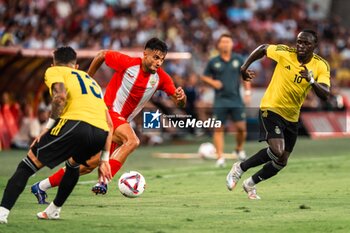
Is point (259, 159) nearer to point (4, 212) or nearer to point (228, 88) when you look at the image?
point (4, 212)

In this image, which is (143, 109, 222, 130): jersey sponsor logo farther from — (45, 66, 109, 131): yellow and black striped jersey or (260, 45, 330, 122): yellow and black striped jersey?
(45, 66, 109, 131): yellow and black striped jersey

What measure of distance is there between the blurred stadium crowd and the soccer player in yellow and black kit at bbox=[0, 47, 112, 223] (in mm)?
13411

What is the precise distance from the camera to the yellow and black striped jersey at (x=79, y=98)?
36.3 feet

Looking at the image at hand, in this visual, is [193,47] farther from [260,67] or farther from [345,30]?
[345,30]

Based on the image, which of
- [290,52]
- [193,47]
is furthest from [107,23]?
[290,52]

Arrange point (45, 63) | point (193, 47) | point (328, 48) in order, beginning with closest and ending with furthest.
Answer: point (45, 63), point (193, 47), point (328, 48)

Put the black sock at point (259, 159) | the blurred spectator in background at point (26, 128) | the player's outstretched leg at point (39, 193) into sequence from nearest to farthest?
1. the player's outstretched leg at point (39, 193)
2. the black sock at point (259, 159)
3. the blurred spectator in background at point (26, 128)

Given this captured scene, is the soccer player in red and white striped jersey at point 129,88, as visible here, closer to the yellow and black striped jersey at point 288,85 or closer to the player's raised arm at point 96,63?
the player's raised arm at point 96,63

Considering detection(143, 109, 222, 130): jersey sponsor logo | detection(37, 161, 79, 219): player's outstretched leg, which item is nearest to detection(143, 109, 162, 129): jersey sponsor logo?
detection(143, 109, 222, 130): jersey sponsor logo

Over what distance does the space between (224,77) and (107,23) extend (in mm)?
9958

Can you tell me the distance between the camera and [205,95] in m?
32.3

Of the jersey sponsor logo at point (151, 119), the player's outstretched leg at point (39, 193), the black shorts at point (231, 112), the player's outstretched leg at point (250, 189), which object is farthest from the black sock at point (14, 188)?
the black shorts at point (231, 112)

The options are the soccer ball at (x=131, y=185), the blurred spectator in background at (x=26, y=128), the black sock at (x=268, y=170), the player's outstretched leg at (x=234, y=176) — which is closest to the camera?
the soccer ball at (x=131, y=185)

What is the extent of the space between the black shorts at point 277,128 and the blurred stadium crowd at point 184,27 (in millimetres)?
11345
